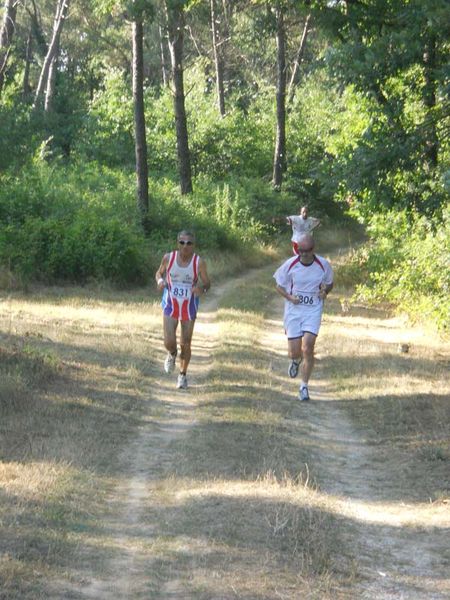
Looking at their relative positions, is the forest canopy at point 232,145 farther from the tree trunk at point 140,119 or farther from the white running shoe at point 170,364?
the white running shoe at point 170,364

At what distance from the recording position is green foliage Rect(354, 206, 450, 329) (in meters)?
16.8

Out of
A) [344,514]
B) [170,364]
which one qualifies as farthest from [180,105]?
[344,514]

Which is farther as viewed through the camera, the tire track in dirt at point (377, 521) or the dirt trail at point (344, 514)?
the tire track in dirt at point (377, 521)

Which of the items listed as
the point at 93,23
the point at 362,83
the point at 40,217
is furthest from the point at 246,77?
the point at 362,83

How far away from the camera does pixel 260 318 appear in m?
18.9

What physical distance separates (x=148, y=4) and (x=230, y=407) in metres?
7.55

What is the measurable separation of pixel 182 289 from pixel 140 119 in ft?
46.8

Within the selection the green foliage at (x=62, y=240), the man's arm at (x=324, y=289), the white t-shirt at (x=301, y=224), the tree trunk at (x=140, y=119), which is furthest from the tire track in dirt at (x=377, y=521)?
the tree trunk at (x=140, y=119)

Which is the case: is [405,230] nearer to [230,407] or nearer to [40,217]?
[40,217]

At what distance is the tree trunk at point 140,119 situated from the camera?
24.7 meters

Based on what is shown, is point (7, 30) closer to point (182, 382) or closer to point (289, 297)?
point (182, 382)

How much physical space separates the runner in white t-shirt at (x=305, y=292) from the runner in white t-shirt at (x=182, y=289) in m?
1.02

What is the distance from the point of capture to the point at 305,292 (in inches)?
471

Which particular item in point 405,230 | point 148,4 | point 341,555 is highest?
point 148,4
